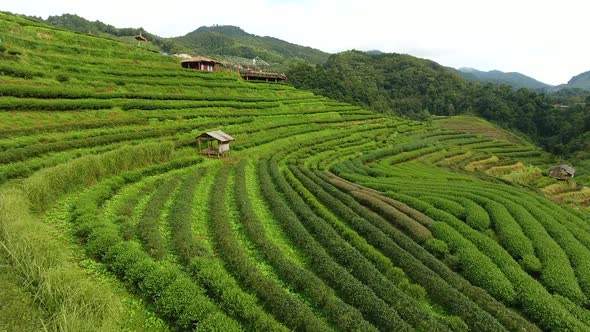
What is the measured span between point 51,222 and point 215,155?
20.6 meters

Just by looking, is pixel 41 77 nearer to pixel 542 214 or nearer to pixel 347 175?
pixel 347 175

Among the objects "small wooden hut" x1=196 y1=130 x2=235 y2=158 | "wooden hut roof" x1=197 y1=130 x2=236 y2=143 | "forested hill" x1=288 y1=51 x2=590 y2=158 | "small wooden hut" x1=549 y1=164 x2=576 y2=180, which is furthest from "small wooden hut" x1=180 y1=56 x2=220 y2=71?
"small wooden hut" x1=549 y1=164 x2=576 y2=180

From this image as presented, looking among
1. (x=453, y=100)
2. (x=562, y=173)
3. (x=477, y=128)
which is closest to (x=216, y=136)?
(x=562, y=173)

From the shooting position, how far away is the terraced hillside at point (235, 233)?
13477 millimetres

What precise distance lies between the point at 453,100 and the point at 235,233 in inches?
7003

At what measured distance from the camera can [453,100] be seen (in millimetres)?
174375

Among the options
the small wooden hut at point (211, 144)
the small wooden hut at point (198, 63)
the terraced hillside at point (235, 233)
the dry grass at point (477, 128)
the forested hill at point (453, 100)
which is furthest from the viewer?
the forested hill at point (453, 100)

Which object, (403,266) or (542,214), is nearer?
(403,266)

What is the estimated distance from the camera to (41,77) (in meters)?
42.1

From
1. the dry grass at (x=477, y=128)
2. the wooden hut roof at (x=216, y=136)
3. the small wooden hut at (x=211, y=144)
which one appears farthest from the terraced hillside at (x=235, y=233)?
the dry grass at (x=477, y=128)

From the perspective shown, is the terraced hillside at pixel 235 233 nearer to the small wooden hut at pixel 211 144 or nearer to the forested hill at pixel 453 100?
the small wooden hut at pixel 211 144

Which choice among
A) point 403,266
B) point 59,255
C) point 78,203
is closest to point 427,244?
point 403,266

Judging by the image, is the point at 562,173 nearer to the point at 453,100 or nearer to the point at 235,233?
the point at 235,233

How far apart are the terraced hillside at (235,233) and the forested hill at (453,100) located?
78.4m
